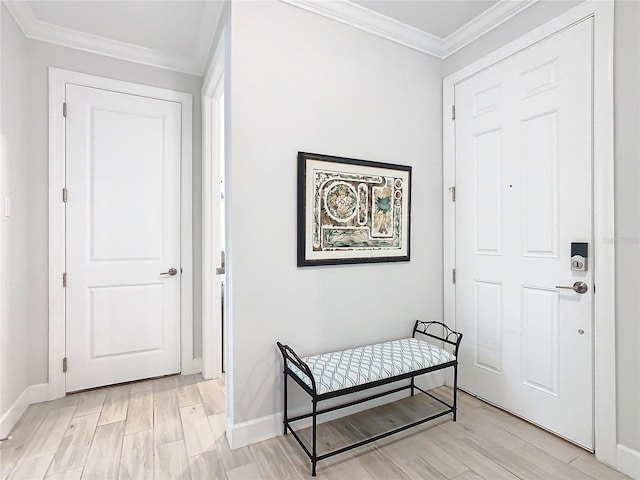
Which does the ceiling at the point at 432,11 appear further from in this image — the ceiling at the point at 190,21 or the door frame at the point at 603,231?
the door frame at the point at 603,231

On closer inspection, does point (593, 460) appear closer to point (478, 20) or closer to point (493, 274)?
point (493, 274)

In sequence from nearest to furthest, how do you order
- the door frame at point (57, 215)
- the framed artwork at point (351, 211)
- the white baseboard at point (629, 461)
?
the white baseboard at point (629, 461), the framed artwork at point (351, 211), the door frame at point (57, 215)

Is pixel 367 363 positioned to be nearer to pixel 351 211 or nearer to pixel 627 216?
pixel 351 211

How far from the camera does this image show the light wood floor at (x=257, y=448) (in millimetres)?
1646

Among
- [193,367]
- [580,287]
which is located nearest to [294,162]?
[580,287]

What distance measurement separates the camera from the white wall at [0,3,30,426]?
6.41 feet

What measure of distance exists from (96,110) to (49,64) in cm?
39

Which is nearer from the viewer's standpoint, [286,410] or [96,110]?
[286,410]

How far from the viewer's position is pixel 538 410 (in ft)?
6.60

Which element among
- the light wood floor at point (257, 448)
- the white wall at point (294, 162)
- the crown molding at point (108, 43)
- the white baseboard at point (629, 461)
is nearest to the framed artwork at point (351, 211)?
the white wall at point (294, 162)

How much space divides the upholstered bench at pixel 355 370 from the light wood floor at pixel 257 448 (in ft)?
0.31

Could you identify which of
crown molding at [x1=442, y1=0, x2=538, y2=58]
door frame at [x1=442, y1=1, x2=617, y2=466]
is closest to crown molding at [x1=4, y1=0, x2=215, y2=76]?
crown molding at [x1=442, y1=0, x2=538, y2=58]

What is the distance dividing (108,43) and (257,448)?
2.91m

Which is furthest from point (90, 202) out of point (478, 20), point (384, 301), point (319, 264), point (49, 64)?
point (478, 20)
